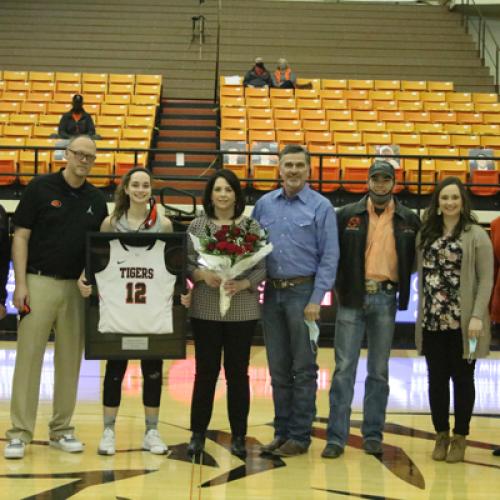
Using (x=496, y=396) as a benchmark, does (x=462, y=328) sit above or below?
above

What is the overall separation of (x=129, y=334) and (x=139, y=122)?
8577 mm

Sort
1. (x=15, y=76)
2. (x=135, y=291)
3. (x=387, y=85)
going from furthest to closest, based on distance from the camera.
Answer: (x=387, y=85) < (x=15, y=76) < (x=135, y=291)

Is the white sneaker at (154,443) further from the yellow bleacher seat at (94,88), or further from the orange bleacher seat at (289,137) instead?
the yellow bleacher seat at (94,88)

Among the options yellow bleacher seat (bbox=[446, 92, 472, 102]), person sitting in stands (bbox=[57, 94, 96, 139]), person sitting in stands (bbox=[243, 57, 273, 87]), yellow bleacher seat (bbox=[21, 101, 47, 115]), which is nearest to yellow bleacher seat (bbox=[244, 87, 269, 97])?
person sitting in stands (bbox=[243, 57, 273, 87])

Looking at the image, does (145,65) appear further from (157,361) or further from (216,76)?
(157,361)

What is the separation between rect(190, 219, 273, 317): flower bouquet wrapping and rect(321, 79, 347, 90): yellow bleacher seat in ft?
34.1

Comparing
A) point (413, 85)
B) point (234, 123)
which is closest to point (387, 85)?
point (413, 85)

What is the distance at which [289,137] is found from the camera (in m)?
12.5

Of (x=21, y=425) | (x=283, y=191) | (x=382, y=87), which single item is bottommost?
(x=21, y=425)

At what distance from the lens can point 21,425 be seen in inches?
185

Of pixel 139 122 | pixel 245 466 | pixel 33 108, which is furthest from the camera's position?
pixel 33 108

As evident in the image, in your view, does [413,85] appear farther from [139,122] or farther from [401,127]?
[139,122]

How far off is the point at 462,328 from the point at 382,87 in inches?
417

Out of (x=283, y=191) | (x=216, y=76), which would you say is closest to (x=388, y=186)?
(x=283, y=191)
